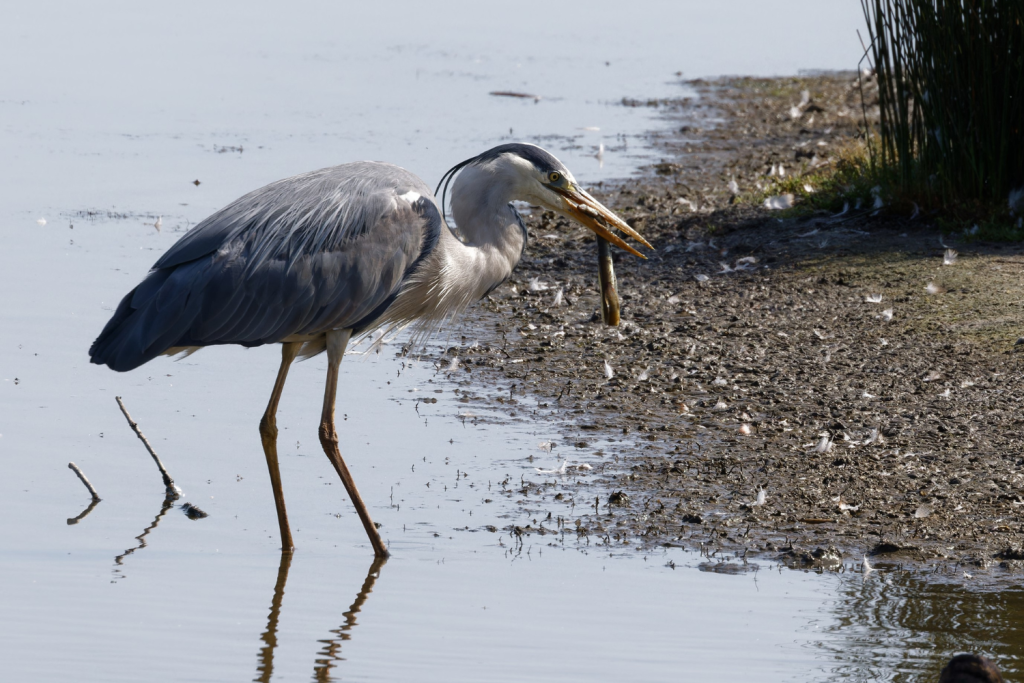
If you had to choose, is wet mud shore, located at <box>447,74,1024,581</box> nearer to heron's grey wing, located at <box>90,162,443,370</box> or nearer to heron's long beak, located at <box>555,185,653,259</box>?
heron's long beak, located at <box>555,185,653,259</box>

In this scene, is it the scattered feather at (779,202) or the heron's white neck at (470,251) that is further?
the scattered feather at (779,202)

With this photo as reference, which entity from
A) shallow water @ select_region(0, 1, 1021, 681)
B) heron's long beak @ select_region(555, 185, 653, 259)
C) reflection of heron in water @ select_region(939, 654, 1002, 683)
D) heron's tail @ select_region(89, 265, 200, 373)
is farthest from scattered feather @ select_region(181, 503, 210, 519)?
reflection of heron in water @ select_region(939, 654, 1002, 683)

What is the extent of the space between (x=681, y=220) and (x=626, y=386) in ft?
11.6

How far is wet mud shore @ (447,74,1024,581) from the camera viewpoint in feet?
18.5

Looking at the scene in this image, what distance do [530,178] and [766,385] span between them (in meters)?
2.10

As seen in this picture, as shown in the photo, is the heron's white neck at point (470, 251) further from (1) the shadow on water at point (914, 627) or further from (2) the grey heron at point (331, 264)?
(1) the shadow on water at point (914, 627)

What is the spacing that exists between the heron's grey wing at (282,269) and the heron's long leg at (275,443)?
0.78 feet

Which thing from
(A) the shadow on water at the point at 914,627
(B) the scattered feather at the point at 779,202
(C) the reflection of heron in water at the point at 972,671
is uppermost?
(B) the scattered feather at the point at 779,202

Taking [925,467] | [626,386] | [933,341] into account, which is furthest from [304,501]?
[933,341]

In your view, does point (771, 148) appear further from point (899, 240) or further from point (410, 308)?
point (410, 308)

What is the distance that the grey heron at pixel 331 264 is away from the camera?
5.46 meters

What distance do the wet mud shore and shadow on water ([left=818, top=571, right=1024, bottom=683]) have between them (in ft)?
0.56

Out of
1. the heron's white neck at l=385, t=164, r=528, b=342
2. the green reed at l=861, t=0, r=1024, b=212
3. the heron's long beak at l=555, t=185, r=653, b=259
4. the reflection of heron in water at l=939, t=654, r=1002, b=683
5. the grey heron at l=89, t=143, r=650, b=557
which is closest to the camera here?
the reflection of heron in water at l=939, t=654, r=1002, b=683

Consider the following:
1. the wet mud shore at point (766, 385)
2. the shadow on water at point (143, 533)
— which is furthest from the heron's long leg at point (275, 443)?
the wet mud shore at point (766, 385)
